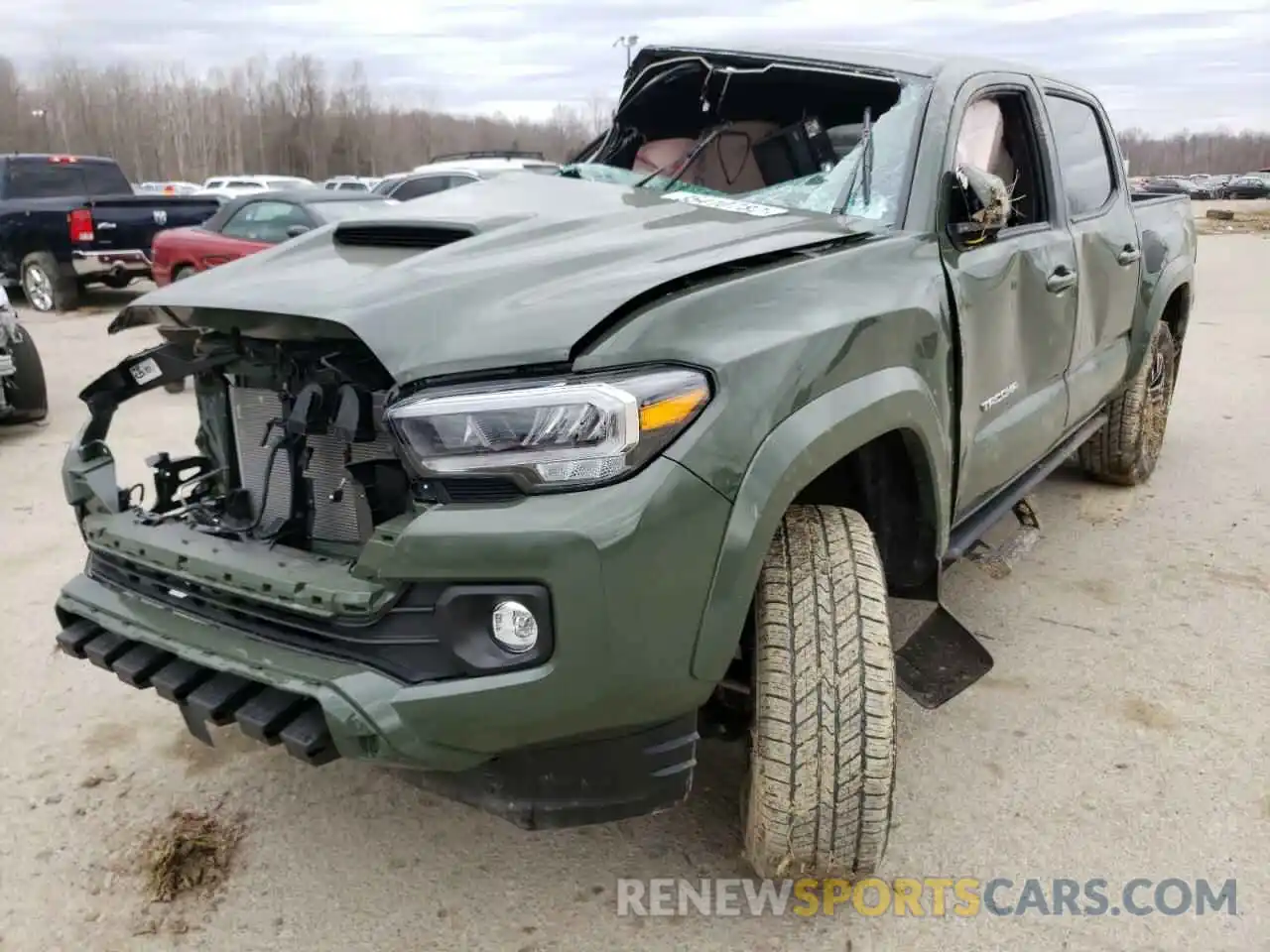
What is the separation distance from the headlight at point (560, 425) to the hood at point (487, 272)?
8 cm

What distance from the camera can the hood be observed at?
1.95 metres

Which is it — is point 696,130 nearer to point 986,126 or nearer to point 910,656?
point 986,126

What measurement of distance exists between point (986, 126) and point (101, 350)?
29.3 ft

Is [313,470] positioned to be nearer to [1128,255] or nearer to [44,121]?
[1128,255]

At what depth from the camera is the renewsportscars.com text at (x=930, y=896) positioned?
90.7 inches

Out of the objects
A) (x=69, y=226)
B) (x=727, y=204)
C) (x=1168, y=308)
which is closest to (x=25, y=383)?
(x=727, y=204)

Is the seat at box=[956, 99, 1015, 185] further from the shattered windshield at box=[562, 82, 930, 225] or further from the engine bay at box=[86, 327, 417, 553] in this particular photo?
the engine bay at box=[86, 327, 417, 553]

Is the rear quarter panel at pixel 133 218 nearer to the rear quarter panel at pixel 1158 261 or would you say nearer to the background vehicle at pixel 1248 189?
the rear quarter panel at pixel 1158 261

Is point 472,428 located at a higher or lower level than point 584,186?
lower

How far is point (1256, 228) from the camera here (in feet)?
93.7

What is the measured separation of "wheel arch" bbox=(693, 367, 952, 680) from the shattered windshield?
2.00ft

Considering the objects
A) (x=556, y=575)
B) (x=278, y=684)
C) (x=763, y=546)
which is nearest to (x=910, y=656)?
(x=763, y=546)

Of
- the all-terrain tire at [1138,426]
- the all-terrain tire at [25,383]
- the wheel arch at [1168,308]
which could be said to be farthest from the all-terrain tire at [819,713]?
the all-terrain tire at [25,383]

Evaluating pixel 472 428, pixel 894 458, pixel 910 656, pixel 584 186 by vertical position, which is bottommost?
pixel 910 656
